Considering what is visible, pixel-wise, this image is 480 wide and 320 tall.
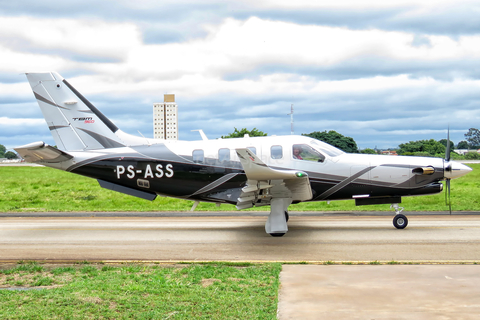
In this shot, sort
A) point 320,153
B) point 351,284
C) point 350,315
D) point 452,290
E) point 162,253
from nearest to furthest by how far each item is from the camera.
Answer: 1. point 350,315
2. point 452,290
3. point 351,284
4. point 162,253
5. point 320,153

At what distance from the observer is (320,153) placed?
558 inches

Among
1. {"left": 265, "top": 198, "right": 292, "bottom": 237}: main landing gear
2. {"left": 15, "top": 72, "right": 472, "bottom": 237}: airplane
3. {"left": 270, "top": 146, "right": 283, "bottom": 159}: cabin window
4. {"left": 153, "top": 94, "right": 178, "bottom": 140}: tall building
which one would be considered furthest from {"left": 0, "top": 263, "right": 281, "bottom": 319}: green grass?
{"left": 153, "top": 94, "right": 178, "bottom": 140}: tall building

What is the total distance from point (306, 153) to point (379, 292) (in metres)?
7.34

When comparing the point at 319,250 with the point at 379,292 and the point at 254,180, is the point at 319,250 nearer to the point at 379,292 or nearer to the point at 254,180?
the point at 254,180

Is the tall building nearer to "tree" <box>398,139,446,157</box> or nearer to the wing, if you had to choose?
"tree" <box>398,139,446,157</box>

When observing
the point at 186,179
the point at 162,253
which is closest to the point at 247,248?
the point at 162,253

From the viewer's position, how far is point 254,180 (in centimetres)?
1297

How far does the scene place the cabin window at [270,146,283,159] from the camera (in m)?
14.1

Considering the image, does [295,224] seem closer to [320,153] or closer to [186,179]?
[320,153]

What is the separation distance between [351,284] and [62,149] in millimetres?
11643

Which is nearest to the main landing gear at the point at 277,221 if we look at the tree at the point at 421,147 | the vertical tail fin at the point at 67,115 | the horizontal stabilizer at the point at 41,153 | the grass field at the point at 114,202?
the vertical tail fin at the point at 67,115

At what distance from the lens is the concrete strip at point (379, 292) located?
6176 mm

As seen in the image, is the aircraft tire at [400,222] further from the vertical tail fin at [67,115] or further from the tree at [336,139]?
the tree at [336,139]

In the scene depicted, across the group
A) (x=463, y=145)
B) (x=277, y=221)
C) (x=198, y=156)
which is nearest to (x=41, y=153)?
(x=198, y=156)
